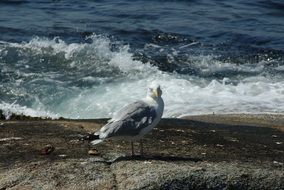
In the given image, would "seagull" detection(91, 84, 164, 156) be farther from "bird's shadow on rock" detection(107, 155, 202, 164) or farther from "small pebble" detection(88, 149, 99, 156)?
"small pebble" detection(88, 149, 99, 156)

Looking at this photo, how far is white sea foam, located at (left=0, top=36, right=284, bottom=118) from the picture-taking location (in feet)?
48.1

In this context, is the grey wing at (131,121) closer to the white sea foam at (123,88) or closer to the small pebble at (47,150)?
the small pebble at (47,150)

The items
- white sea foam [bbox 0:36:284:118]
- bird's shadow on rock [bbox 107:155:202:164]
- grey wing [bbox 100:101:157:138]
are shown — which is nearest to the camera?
grey wing [bbox 100:101:157:138]

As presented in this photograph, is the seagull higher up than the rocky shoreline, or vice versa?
the seagull

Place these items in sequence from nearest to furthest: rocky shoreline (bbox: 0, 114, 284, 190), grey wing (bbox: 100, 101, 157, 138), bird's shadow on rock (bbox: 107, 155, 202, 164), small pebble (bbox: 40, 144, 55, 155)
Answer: rocky shoreline (bbox: 0, 114, 284, 190)
grey wing (bbox: 100, 101, 157, 138)
bird's shadow on rock (bbox: 107, 155, 202, 164)
small pebble (bbox: 40, 144, 55, 155)

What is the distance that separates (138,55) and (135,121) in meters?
13.1

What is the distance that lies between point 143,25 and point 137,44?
2.78 metres

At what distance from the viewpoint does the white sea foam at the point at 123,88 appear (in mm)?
14656

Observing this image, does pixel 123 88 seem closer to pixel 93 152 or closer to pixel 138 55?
pixel 138 55

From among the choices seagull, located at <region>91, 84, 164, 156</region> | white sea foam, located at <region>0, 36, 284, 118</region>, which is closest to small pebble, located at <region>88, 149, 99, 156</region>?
seagull, located at <region>91, 84, 164, 156</region>

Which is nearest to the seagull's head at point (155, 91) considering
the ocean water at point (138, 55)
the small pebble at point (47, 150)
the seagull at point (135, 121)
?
the seagull at point (135, 121)

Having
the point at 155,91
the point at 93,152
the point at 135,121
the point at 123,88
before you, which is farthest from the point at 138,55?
the point at 135,121

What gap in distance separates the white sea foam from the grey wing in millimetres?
6439

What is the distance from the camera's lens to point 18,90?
16391 mm
